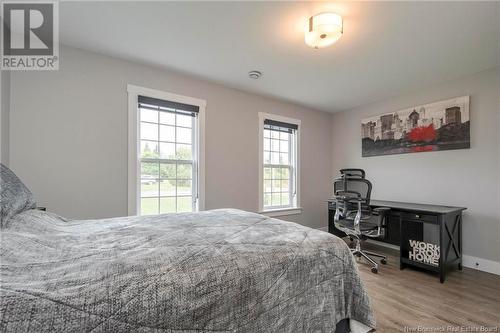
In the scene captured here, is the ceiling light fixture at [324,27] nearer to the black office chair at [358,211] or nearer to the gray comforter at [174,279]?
the gray comforter at [174,279]

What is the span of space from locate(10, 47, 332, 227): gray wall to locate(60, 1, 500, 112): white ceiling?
0.22 metres

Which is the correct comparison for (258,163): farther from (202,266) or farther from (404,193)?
(202,266)

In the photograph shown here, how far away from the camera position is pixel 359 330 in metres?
1.29

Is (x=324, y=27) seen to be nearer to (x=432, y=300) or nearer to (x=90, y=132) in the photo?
(x=90, y=132)

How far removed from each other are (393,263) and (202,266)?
3.21 m

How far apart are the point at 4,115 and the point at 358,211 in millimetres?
3743

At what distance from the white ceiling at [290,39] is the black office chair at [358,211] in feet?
4.61

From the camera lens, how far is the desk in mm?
2656

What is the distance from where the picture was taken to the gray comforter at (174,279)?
2.17 feet

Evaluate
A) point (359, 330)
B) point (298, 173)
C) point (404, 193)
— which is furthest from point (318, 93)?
point (359, 330)

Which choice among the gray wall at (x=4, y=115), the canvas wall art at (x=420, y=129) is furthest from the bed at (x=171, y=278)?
the canvas wall art at (x=420, y=129)

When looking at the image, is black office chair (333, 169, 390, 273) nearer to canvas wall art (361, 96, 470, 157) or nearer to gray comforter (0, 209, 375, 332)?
canvas wall art (361, 96, 470, 157)

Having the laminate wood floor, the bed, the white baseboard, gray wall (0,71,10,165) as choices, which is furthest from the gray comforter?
the white baseboard

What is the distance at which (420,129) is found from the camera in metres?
3.44
